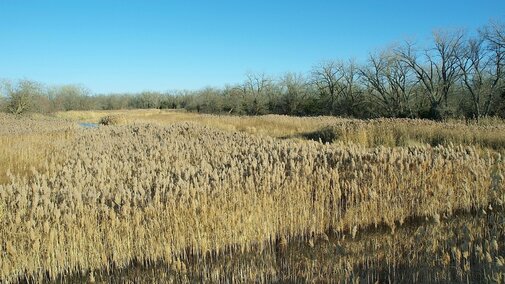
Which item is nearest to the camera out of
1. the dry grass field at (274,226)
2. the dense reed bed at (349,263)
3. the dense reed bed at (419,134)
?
the dense reed bed at (349,263)

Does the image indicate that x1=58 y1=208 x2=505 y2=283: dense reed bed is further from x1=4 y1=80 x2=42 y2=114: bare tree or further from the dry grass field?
x1=4 y1=80 x2=42 y2=114: bare tree

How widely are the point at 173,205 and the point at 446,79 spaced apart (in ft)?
124

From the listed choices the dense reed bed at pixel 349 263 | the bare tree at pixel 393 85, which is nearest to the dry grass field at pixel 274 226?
the dense reed bed at pixel 349 263

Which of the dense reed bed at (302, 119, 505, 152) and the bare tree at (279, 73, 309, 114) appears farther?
the bare tree at (279, 73, 309, 114)

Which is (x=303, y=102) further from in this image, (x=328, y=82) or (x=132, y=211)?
(x=132, y=211)

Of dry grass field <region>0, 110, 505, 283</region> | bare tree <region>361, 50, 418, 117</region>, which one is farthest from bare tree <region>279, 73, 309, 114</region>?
dry grass field <region>0, 110, 505, 283</region>

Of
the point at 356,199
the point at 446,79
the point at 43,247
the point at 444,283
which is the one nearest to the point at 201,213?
the point at 43,247

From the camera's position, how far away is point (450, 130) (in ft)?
46.9

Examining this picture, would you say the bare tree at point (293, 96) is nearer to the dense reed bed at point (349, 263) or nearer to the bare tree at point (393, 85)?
the bare tree at point (393, 85)

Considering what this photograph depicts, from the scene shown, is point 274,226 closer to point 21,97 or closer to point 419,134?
point 419,134

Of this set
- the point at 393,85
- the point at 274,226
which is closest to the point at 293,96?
the point at 393,85

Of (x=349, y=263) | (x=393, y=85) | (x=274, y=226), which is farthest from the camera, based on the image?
(x=393, y=85)

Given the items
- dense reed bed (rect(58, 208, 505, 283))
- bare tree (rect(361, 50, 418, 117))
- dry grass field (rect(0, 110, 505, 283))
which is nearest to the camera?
dense reed bed (rect(58, 208, 505, 283))

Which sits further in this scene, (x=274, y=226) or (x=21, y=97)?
(x=21, y=97)
